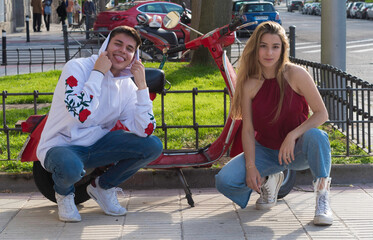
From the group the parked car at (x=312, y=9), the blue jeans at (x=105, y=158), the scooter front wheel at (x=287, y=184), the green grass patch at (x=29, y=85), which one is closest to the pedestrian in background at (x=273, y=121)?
the scooter front wheel at (x=287, y=184)

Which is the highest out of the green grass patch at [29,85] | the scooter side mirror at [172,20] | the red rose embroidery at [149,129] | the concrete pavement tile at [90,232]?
the scooter side mirror at [172,20]

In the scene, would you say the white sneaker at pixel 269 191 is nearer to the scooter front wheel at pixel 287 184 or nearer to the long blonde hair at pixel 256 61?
the scooter front wheel at pixel 287 184

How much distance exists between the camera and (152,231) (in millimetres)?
4691

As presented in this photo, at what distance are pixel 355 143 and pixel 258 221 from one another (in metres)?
2.35

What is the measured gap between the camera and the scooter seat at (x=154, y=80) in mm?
5383

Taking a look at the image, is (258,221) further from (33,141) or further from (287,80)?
(33,141)

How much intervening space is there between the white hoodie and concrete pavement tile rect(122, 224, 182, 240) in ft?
2.10

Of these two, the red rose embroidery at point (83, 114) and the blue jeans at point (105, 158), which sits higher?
the red rose embroidery at point (83, 114)

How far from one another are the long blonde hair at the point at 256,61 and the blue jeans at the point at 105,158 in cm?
73

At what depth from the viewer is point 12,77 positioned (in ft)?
40.0

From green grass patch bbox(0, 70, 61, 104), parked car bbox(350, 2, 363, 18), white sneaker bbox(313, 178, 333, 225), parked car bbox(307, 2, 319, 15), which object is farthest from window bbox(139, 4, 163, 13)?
parked car bbox(307, 2, 319, 15)

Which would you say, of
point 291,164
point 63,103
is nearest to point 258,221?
point 291,164

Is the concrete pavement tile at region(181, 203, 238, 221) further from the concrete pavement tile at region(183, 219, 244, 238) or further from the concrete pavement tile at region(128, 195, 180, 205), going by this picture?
the concrete pavement tile at region(128, 195, 180, 205)

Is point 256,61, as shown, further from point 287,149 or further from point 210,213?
point 210,213
